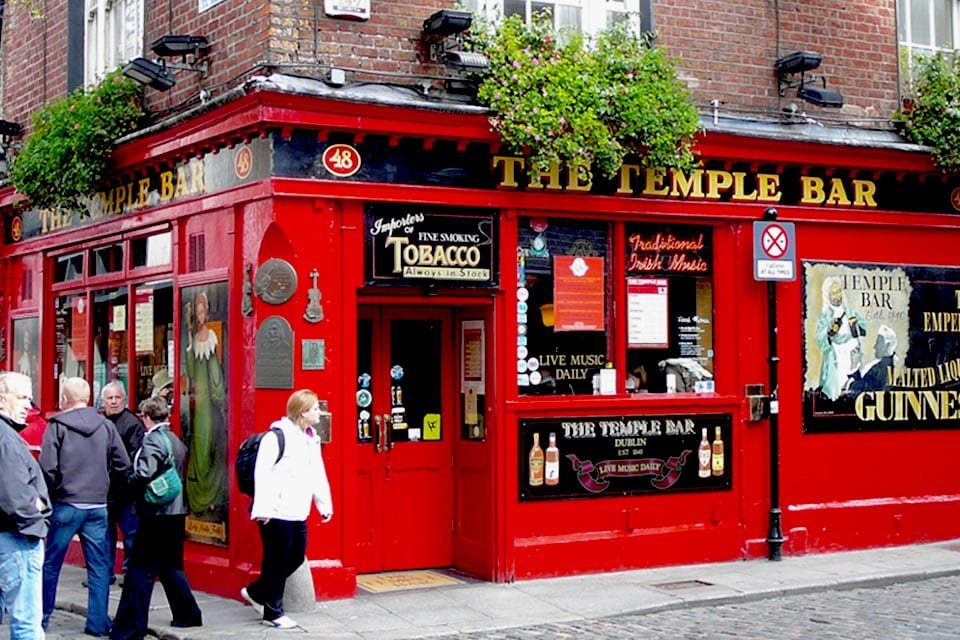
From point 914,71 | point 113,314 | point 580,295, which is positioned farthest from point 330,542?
point 914,71

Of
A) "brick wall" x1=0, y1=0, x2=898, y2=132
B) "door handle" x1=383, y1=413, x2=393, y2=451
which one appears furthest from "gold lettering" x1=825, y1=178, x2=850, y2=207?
"door handle" x1=383, y1=413, x2=393, y2=451

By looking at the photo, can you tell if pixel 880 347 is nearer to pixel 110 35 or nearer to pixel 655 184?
pixel 655 184

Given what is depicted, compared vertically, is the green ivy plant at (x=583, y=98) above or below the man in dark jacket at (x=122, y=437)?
above

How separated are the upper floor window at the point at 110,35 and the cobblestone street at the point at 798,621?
7308mm

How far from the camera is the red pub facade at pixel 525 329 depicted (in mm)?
10930

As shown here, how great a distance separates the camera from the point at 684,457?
12.5m

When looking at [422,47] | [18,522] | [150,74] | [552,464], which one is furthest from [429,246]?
[18,522]

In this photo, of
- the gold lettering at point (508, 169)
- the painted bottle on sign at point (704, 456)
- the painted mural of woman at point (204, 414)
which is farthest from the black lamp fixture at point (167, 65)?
the painted bottle on sign at point (704, 456)

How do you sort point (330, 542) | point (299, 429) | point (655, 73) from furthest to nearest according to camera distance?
point (655, 73) < point (330, 542) < point (299, 429)

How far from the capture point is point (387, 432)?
39.3 ft

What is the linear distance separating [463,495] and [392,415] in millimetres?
1018

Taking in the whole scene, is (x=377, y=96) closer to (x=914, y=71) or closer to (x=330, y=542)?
(x=330, y=542)

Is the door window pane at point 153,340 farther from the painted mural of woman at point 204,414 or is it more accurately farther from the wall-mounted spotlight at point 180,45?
the wall-mounted spotlight at point 180,45

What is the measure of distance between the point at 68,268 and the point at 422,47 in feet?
18.5
